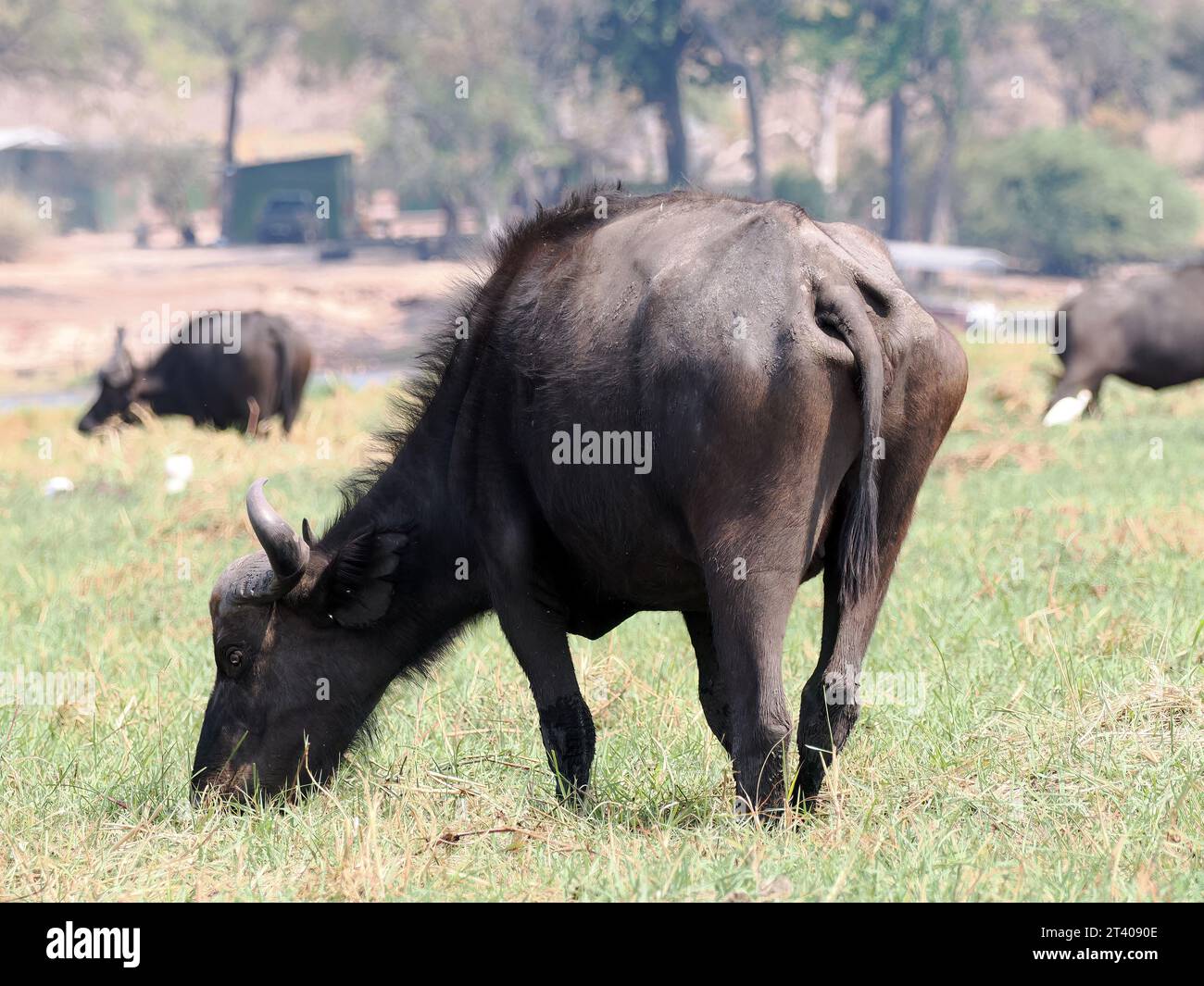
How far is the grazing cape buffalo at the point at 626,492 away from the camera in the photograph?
157 inches

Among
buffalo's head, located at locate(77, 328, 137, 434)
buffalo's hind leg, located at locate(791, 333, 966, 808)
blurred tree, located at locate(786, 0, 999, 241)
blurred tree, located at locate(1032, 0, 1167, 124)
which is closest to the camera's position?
buffalo's hind leg, located at locate(791, 333, 966, 808)

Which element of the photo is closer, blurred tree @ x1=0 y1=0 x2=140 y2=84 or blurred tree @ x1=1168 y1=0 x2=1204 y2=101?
blurred tree @ x1=0 y1=0 x2=140 y2=84

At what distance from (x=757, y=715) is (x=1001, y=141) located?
56789 mm

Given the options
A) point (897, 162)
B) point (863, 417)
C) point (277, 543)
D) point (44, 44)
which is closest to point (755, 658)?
point (863, 417)

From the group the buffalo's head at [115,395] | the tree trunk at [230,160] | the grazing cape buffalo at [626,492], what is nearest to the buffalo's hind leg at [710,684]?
the grazing cape buffalo at [626,492]

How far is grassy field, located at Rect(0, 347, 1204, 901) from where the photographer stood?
3818 millimetres

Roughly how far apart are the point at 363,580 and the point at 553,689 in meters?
0.71

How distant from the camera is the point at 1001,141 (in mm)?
57500

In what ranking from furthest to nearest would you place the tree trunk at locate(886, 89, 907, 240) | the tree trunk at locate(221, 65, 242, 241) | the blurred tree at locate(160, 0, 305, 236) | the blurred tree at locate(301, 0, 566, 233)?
the blurred tree at locate(160, 0, 305, 236), the tree trunk at locate(221, 65, 242, 241), the tree trunk at locate(886, 89, 907, 240), the blurred tree at locate(301, 0, 566, 233)

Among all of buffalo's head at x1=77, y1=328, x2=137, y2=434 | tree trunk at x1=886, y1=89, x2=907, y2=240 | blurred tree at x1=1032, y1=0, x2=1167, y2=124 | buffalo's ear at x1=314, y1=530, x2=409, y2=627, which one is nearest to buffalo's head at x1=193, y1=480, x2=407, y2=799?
buffalo's ear at x1=314, y1=530, x2=409, y2=627

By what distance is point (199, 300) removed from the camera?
4084 centimetres

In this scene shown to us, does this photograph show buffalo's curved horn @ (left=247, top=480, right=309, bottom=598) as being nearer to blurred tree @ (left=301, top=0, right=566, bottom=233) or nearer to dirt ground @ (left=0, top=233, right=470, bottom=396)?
dirt ground @ (left=0, top=233, right=470, bottom=396)

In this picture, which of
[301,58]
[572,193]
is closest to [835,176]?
[301,58]
